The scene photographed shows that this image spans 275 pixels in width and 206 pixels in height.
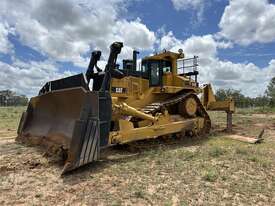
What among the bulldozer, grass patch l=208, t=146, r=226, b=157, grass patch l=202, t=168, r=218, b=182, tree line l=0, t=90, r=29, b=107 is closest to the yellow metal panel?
the bulldozer

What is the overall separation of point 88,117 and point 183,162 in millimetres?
2465

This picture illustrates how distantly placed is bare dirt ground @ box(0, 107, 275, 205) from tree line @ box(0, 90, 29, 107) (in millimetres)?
97134

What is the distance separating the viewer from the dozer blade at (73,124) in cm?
591

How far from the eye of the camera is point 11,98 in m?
103

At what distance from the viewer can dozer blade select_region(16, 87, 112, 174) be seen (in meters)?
5.91

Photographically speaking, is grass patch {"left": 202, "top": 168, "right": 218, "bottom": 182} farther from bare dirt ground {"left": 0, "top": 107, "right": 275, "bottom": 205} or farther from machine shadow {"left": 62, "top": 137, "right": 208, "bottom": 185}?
machine shadow {"left": 62, "top": 137, "right": 208, "bottom": 185}

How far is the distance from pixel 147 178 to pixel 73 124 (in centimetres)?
227

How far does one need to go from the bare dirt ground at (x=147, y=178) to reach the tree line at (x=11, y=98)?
97.1 metres

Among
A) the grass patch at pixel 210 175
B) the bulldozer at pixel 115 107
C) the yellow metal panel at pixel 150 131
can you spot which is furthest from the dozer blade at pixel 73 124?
the grass patch at pixel 210 175

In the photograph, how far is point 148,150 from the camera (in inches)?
321

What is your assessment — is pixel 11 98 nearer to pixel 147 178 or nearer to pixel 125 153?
pixel 125 153

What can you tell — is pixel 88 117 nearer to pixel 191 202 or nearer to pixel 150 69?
pixel 191 202

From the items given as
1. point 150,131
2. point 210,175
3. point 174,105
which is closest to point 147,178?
point 210,175

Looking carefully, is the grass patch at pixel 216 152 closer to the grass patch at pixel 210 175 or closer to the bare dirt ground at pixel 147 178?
the bare dirt ground at pixel 147 178
